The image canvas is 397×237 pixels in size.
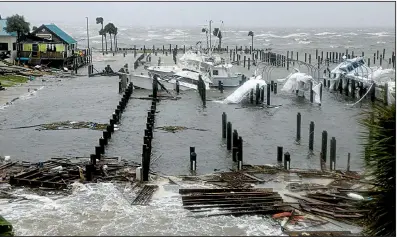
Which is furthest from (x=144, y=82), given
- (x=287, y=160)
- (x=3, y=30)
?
(x=287, y=160)

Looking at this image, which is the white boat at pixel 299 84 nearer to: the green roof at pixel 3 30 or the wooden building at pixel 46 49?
the wooden building at pixel 46 49

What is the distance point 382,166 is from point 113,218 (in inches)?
367

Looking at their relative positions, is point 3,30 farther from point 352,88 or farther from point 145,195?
point 145,195

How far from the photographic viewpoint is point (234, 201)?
19.6 metres

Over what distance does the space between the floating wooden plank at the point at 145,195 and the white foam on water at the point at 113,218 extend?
0.22m

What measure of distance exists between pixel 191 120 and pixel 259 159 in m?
12.0

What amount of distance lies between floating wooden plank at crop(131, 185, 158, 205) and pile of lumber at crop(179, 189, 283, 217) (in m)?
1.36

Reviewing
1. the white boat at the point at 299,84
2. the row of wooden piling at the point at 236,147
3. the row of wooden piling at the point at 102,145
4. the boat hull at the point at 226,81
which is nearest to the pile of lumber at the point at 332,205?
the row of wooden piling at the point at 236,147

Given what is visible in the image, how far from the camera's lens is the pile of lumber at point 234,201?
19047 mm

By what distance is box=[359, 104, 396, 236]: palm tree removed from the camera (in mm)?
13148

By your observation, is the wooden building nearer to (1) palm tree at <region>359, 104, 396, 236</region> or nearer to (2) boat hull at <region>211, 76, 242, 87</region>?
(2) boat hull at <region>211, 76, 242, 87</region>

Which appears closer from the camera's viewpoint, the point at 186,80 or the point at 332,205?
the point at 332,205

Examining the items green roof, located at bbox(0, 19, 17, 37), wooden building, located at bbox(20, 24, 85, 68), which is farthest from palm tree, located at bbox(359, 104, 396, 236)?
green roof, located at bbox(0, 19, 17, 37)

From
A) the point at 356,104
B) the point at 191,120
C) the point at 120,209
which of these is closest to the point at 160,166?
the point at 120,209
